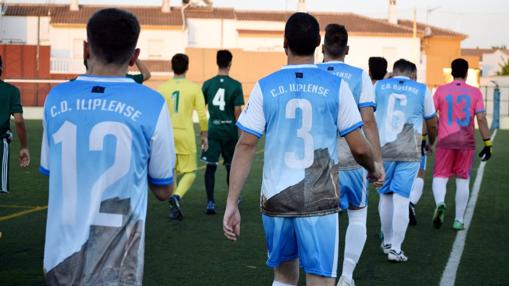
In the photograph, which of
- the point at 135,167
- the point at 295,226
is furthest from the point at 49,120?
the point at 295,226

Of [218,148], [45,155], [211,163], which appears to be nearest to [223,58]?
[218,148]

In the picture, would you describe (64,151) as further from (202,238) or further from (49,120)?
(202,238)

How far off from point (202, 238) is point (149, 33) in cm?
6836

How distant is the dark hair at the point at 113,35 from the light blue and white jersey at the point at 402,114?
5773mm

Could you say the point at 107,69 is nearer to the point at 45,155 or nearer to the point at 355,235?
the point at 45,155

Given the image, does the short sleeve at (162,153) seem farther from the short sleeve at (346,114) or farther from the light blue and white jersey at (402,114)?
the light blue and white jersey at (402,114)

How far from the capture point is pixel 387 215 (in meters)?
9.49

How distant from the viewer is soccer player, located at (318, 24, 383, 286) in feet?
23.5

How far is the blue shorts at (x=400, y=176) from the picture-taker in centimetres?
932

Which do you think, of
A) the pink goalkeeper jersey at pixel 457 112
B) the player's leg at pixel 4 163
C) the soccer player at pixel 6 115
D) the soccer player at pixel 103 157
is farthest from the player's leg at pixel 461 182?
the soccer player at pixel 103 157

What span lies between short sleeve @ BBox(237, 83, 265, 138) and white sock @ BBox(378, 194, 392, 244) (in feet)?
14.7

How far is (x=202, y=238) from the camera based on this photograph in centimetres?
1041

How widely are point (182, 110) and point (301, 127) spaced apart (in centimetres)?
661

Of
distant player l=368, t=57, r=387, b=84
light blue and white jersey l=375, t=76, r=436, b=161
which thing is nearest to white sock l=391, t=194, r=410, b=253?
light blue and white jersey l=375, t=76, r=436, b=161
